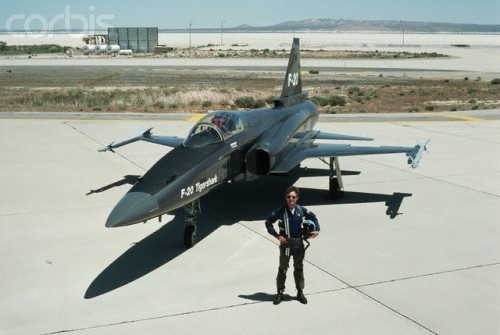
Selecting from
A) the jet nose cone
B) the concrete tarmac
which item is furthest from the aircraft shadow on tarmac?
the jet nose cone

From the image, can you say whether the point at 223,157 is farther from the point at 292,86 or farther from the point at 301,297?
the point at 292,86

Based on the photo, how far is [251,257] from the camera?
1090 centimetres

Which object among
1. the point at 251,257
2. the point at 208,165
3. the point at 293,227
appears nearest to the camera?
the point at 293,227

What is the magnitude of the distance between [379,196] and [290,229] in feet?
24.6

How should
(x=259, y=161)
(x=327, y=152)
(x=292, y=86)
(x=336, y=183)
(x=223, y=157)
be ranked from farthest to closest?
1. (x=292, y=86)
2. (x=336, y=183)
3. (x=327, y=152)
4. (x=259, y=161)
5. (x=223, y=157)

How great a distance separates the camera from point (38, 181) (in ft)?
54.3

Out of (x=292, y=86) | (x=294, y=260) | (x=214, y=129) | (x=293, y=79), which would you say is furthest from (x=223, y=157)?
(x=293, y=79)

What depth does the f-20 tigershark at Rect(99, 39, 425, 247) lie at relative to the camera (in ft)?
33.1

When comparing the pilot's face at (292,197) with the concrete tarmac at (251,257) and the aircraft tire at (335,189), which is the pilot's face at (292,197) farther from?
the aircraft tire at (335,189)

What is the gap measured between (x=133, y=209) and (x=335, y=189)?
693 cm

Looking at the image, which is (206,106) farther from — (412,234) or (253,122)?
(412,234)

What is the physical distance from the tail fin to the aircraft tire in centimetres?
358

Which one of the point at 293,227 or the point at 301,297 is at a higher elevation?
the point at 293,227

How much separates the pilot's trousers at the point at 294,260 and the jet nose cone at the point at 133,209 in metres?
2.59
